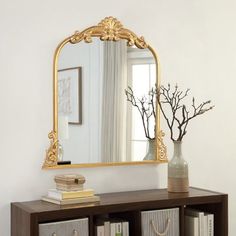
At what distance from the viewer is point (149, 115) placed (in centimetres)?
331

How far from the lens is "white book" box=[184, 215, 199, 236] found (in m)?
3.05

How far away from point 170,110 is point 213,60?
1.59 ft

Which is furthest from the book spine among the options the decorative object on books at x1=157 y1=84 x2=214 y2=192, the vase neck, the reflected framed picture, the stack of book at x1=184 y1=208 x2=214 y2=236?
the reflected framed picture

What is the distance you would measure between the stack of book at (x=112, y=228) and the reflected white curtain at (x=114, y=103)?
440 millimetres

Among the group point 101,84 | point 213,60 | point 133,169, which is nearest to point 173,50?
point 213,60

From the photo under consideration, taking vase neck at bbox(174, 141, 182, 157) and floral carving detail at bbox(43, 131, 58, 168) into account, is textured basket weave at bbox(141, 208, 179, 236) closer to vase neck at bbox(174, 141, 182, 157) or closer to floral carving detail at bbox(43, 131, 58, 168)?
vase neck at bbox(174, 141, 182, 157)

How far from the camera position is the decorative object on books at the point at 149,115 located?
129 inches

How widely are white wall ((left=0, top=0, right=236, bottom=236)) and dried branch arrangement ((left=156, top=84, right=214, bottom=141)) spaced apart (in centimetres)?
6

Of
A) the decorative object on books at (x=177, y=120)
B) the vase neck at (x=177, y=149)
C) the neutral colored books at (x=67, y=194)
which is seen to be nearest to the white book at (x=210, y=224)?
the decorative object on books at (x=177, y=120)

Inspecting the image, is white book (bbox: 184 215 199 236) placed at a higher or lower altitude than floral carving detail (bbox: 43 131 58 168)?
lower

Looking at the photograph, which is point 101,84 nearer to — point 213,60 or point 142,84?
point 142,84

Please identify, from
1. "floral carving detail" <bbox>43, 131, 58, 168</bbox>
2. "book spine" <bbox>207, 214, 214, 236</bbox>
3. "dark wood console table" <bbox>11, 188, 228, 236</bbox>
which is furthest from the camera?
"book spine" <bbox>207, 214, 214, 236</bbox>

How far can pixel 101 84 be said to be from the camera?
3156 mm

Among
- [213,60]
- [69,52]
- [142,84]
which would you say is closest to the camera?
[69,52]
